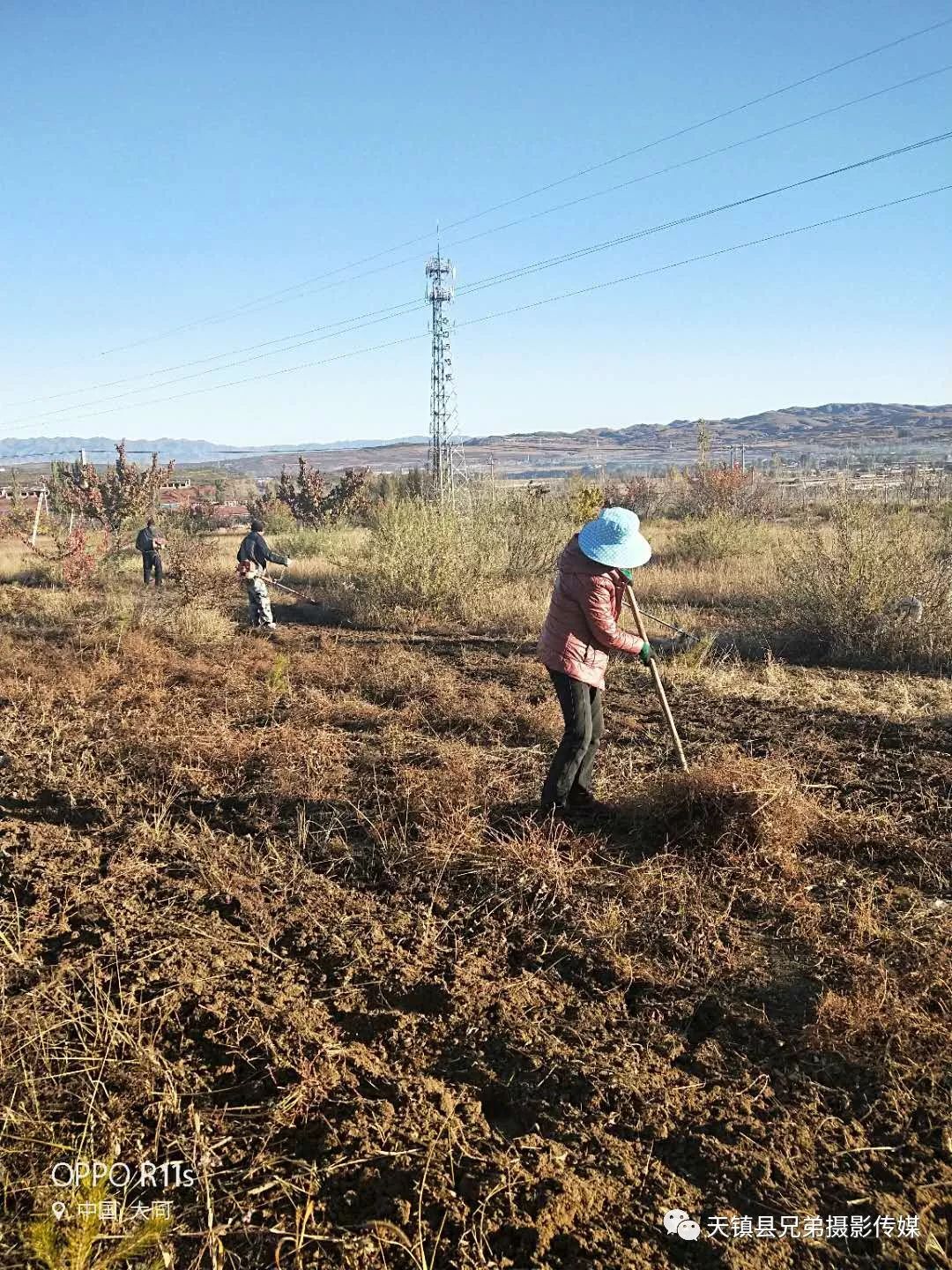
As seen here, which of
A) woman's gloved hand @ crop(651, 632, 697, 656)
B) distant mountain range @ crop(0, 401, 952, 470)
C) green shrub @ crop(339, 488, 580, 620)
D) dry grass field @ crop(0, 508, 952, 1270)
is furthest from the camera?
distant mountain range @ crop(0, 401, 952, 470)

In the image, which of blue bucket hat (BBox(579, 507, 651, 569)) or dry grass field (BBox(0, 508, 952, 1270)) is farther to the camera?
blue bucket hat (BBox(579, 507, 651, 569))

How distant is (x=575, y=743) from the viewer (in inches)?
174

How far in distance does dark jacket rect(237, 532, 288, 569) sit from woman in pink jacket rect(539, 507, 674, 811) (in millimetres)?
6967

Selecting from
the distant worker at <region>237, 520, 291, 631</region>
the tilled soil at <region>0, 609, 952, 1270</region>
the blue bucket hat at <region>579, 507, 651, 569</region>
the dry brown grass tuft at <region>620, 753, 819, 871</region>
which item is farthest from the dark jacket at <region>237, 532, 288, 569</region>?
the dry brown grass tuft at <region>620, 753, 819, 871</region>

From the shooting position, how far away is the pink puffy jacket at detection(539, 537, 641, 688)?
421 centimetres

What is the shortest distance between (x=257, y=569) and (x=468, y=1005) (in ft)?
27.7

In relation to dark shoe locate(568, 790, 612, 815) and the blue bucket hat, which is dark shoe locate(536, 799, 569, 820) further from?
the blue bucket hat

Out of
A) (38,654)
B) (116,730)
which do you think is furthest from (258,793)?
(38,654)

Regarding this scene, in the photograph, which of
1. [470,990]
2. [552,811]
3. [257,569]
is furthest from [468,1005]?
[257,569]

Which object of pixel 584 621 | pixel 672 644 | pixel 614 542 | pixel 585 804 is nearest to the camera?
pixel 614 542

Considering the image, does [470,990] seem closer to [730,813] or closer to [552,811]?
[552,811]

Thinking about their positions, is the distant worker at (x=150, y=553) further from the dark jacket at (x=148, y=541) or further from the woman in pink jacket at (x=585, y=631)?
the woman in pink jacket at (x=585, y=631)

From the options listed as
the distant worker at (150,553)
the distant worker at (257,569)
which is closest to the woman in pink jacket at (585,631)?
the distant worker at (257,569)

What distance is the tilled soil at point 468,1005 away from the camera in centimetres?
222
